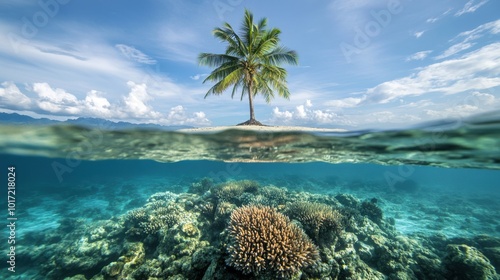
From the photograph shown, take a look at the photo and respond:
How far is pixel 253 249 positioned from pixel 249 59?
565 inches

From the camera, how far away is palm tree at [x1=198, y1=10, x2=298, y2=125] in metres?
16.1

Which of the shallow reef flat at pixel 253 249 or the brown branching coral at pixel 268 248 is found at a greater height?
the brown branching coral at pixel 268 248

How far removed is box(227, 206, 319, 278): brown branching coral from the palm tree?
402 inches

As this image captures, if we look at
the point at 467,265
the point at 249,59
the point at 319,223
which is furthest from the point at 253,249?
the point at 249,59

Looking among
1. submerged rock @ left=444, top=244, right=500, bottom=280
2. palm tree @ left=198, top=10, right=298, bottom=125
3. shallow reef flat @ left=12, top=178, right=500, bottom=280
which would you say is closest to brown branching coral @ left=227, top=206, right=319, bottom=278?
shallow reef flat @ left=12, top=178, right=500, bottom=280

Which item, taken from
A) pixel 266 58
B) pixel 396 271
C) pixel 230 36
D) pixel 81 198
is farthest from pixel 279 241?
pixel 81 198

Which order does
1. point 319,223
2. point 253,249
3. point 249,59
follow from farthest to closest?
point 249,59 → point 319,223 → point 253,249

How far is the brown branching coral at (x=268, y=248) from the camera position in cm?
521

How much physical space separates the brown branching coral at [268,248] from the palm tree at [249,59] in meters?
10.2

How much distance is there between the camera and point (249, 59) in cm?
1655

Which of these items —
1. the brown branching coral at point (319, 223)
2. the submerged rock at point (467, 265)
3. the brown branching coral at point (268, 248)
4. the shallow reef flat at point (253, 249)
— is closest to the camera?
the brown branching coral at point (268, 248)

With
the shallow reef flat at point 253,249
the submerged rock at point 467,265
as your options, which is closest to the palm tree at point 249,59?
the shallow reef flat at point 253,249

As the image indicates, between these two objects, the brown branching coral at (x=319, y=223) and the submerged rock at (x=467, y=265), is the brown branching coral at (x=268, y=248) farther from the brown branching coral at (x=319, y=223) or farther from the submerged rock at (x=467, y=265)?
the submerged rock at (x=467, y=265)

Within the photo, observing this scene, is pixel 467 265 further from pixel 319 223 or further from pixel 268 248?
pixel 268 248
